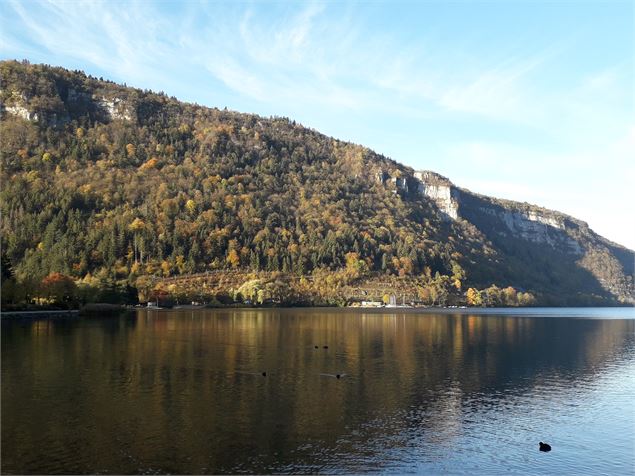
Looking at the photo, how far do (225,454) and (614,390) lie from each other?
3934 centimetres

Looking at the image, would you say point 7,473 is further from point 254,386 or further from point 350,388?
point 350,388

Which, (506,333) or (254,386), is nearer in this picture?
(254,386)

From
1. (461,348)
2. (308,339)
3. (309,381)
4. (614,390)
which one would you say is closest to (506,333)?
(461,348)

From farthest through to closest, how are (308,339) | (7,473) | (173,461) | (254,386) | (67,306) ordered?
(67,306)
(308,339)
(254,386)
(173,461)
(7,473)

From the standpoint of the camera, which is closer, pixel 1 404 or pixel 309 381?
pixel 1 404

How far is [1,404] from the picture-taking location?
42062mm

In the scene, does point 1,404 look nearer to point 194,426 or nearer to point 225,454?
point 194,426

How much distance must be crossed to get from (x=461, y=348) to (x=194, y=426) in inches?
2160

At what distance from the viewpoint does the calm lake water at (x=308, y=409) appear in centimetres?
3219

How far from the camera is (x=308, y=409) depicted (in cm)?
4303

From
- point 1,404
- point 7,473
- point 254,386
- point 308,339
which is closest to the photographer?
point 7,473

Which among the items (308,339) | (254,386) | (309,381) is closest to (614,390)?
(309,381)

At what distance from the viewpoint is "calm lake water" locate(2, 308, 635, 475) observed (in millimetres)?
32188

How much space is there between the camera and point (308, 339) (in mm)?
92688
